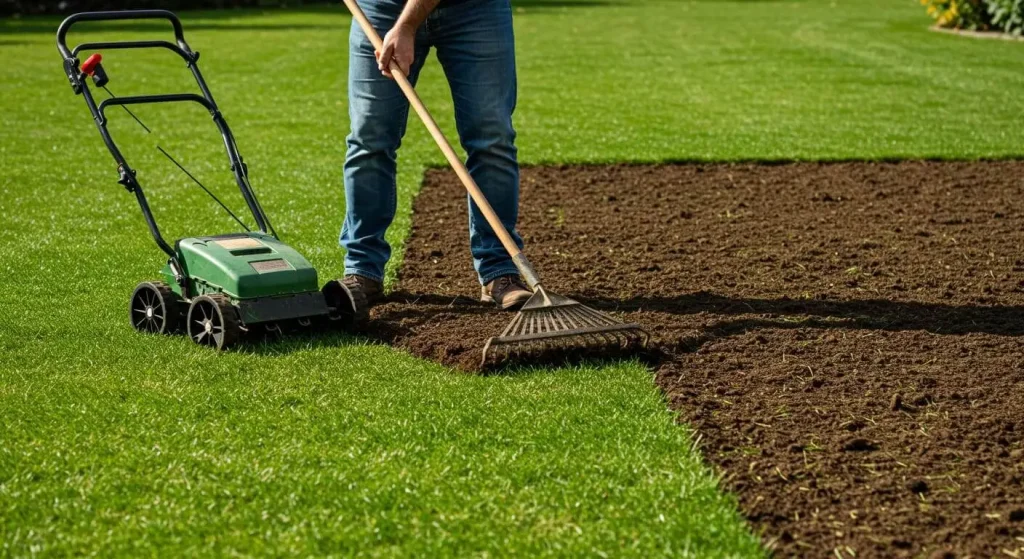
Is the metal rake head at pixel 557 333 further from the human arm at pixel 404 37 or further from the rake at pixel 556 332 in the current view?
the human arm at pixel 404 37

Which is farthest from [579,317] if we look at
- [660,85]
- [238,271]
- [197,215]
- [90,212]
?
[660,85]

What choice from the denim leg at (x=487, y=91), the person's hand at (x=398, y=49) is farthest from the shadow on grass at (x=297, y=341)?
the person's hand at (x=398, y=49)

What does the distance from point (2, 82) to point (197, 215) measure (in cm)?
678

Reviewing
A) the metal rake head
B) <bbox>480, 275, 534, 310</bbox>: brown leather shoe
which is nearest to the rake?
the metal rake head

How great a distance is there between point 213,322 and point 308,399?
2.36 feet

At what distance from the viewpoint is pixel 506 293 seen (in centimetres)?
537

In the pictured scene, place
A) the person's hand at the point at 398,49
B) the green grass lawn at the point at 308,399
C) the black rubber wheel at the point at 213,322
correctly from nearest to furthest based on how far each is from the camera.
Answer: the green grass lawn at the point at 308,399, the black rubber wheel at the point at 213,322, the person's hand at the point at 398,49

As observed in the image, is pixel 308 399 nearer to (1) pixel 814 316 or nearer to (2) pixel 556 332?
(2) pixel 556 332

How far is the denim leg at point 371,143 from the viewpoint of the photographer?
529 centimetres

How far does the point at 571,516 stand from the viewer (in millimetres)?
3301

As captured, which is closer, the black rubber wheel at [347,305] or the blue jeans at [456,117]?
the black rubber wheel at [347,305]

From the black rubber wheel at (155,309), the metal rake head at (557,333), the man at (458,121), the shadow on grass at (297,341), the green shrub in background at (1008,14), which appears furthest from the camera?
the green shrub in background at (1008,14)

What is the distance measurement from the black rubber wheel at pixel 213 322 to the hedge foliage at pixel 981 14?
51.5 ft

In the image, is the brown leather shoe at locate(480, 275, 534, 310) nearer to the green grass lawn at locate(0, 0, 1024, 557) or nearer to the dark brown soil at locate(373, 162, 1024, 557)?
the dark brown soil at locate(373, 162, 1024, 557)
